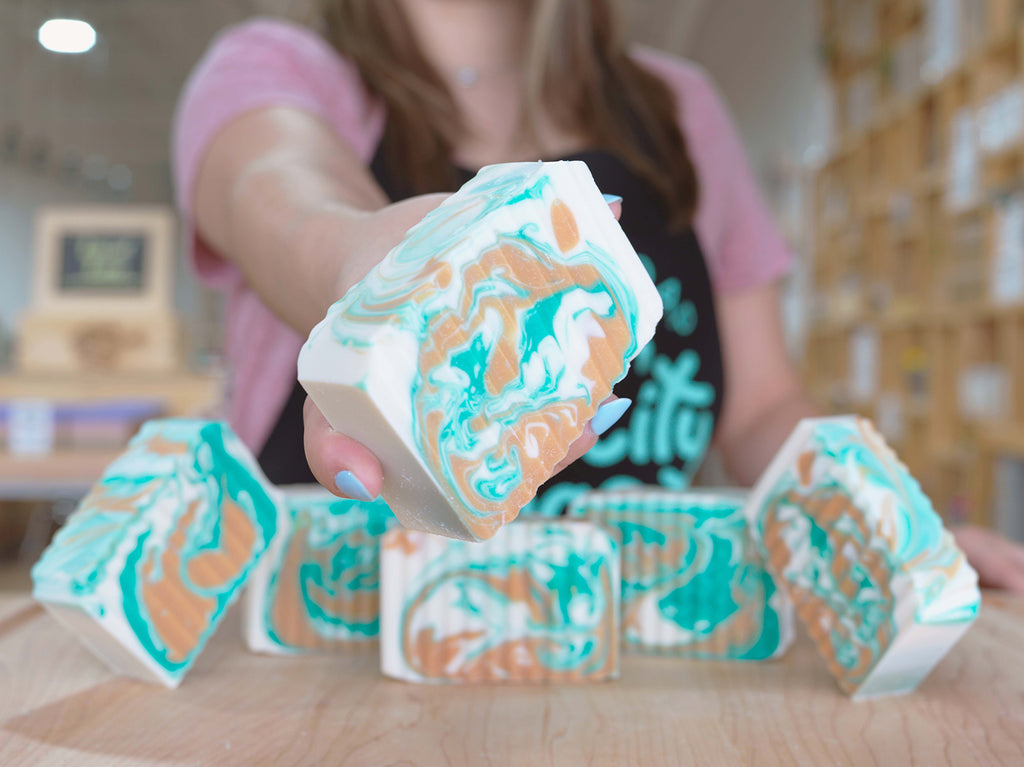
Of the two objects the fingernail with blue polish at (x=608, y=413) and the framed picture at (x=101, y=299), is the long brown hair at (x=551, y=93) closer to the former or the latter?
the fingernail with blue polish at (x=608, y=413)

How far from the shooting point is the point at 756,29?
4.96m

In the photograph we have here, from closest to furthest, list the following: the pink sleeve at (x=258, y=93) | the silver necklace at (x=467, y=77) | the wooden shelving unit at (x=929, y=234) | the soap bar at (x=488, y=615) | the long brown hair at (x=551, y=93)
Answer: the soap bar at (x=488, y=615) < the pink sleeve at (x=258, y=93) < the long brown hair at (x=551, y=93) < the silver necklace at (x=467, y=77) < the wooden shelving unit at (x=929, y=234)

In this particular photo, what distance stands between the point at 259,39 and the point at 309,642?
0.52 metres

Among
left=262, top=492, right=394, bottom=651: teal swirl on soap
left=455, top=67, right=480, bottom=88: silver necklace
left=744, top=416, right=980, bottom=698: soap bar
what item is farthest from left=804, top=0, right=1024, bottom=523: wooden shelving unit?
left=262, top=492, right=394, bottom=651: teal swirl on soap

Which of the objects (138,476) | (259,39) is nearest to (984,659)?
(138,476)

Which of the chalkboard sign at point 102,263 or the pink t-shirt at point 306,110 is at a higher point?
the pink t-shirt at point 306,110

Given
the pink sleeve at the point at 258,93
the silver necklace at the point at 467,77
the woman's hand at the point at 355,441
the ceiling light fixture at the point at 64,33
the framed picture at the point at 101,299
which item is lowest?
the framed picture at the point at 101,299

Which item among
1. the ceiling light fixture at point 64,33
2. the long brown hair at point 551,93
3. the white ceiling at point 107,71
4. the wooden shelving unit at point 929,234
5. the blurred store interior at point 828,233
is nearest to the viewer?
the long brown hair at point 551,93

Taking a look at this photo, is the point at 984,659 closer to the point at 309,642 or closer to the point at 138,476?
the point at 309,642

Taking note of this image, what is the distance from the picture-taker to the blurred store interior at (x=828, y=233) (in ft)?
7.21

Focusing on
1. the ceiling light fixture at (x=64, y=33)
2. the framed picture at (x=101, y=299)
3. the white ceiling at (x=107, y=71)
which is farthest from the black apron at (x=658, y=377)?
the white ceiling at (x=107, y=71)

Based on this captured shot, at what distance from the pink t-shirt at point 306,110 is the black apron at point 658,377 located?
0.18ft

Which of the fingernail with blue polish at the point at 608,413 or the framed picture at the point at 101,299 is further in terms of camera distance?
the framed picture at the point at 101,299

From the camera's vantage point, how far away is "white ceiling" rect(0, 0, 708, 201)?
185 inches
